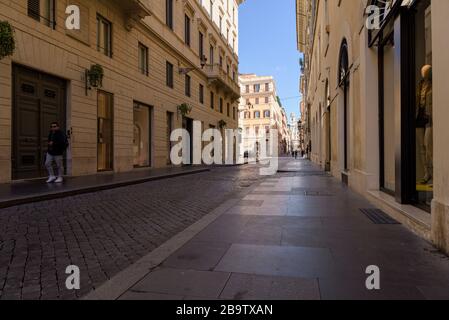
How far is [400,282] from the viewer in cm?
281

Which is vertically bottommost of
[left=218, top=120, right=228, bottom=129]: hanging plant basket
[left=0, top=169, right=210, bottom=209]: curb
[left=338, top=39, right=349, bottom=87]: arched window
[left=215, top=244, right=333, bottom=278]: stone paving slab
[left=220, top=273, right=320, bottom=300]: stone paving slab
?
Answer: [left=220, top=273, right=320, bottom=300]: stone paving slab

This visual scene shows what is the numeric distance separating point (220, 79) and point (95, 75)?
59.3 ft

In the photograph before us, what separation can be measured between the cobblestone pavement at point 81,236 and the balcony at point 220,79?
22.1 meters

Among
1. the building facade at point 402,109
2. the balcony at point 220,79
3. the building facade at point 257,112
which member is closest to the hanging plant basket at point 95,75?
the building facade at point 402,109

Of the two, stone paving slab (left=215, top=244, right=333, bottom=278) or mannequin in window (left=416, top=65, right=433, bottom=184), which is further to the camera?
mannequin in window (left=416, top=65, right=433, bottom=184)

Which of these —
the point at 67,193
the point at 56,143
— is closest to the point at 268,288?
the point at 67,193

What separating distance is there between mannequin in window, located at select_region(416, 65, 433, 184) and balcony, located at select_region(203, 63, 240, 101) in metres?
24.0

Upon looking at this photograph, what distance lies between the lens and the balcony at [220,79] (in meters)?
28.9

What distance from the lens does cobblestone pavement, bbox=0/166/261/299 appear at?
2.96m

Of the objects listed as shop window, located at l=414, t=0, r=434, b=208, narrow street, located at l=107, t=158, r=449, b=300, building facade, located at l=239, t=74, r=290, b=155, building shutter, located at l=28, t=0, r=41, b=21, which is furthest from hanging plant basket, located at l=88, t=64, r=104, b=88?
building facade, located at l=239, t=74, r=290, b=155

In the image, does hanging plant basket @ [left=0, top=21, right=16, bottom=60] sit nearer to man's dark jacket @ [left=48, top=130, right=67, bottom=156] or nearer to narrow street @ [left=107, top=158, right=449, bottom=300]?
man's dark jacket @ [left=48, top=130, right=67, bottom=156]

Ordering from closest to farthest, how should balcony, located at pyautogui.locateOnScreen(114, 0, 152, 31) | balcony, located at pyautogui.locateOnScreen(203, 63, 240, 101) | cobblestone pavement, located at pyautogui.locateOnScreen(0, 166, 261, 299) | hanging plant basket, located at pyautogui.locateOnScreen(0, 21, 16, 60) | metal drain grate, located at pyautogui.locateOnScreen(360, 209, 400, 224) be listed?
cobblestone pavement, located at pyautogui.locateOnScreen(0, 166, 261, 299), metal drain grate, located at pyautogui.locateOnScreen(360, 209, 400, 224), hanging plant basket, located at pyautogui.locateOnScreen(0, 21, 16, 60), balcony, located at pyautogui.locateOnScreen(114, 0, 152, 31), balcony, located at pyautogui.locateOnScreen(203, 63, 240, 101)

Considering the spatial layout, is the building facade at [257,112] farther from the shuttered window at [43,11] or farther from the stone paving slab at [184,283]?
the stone paving slab at [184,283]

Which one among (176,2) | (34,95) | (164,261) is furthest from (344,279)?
(176,2)
